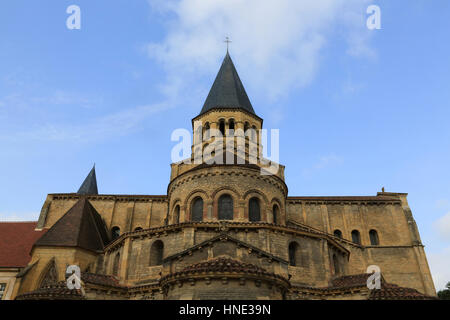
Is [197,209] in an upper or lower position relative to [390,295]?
upper

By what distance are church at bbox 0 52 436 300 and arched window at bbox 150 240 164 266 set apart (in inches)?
2.3

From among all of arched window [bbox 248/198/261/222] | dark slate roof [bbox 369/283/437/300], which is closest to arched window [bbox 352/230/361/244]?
arched window [bbox 248/198/261/222]

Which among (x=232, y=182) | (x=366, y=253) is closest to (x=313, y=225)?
(x=366, y=253)

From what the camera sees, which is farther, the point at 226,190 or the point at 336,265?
the point at 226,190

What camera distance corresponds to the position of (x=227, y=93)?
1407 inches

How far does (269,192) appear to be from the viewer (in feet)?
83.1

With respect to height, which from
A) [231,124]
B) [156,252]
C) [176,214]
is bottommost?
[156,252]

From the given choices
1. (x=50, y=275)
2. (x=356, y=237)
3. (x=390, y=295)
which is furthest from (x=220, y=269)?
(x=356, y=237)

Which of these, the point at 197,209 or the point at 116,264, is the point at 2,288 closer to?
the point at 116,264

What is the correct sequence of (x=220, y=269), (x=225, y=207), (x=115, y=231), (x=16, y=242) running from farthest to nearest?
(x=115, y=231) < (x=16, y=242) < (x=225, y=207) < (x=220, y=269)

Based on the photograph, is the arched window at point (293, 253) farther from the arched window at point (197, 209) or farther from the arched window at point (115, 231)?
the arched window at point (115, 231)

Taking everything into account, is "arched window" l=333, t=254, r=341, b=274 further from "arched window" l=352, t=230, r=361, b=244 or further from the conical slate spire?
the conical slate spire

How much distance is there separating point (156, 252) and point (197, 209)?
13.2 ft
